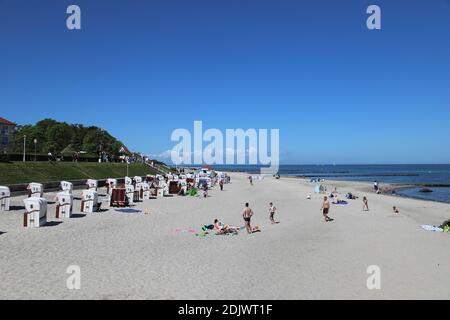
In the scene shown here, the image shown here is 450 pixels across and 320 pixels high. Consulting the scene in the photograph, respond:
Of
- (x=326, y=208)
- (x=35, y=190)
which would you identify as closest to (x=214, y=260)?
(x=326, y=208)

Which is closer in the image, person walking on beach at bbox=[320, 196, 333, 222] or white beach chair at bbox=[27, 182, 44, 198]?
person walking on beach at bbox=[320, 196, 333, 222]

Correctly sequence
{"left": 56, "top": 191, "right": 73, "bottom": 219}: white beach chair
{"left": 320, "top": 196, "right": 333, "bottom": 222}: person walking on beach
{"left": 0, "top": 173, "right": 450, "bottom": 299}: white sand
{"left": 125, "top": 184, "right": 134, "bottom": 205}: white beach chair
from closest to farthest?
{"left": 0, "top": 173, "right": 450, "bottom": 299}: white sand → {"left": 56, "top": 191, "right": 73, "bottom": 219}: white beach chair → {"left": 320, "top": 196, "right": 333, "bottom": 222}: person walking on beach → {"left": 125, "top": 184, "right": 134, "bottom": 205}: white beach chair

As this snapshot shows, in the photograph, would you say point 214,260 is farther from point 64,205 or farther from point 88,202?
point 88,202

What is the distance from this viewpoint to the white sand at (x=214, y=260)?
879cm

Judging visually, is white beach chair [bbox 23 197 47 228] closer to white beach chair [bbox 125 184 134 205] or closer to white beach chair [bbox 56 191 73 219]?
white beach chair [bbox 56 191 73 219]

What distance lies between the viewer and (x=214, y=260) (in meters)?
11.6

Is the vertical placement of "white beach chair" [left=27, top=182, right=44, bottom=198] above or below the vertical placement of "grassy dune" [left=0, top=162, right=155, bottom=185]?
below

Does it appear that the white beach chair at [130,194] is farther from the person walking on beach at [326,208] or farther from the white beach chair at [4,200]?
the person walking on beach at [326,208]

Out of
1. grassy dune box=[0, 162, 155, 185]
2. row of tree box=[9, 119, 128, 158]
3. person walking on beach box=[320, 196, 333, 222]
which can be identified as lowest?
person walking on beach box=[320, 196, 333, 222]

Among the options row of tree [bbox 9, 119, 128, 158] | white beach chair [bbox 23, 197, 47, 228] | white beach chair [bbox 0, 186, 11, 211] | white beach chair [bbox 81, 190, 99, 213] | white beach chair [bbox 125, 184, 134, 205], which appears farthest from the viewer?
row of tree [bbox 9, 119, 128, 158]

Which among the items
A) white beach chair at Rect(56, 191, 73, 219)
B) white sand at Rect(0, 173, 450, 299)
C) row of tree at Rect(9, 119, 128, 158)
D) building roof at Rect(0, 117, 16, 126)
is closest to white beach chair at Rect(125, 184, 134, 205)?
white sand at Rect(0, 173, 450, 299)

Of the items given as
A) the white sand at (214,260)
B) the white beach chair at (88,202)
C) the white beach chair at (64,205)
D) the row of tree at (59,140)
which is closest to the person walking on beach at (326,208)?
the white sand at (214,260)

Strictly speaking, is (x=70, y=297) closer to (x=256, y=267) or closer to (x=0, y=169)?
(x=256, y=267)

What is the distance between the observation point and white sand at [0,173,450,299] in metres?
8.79
